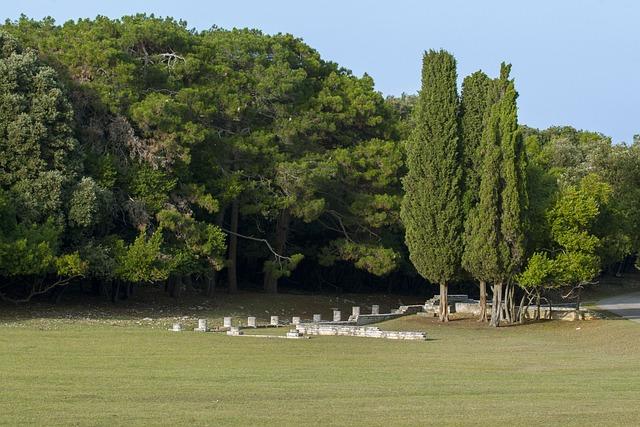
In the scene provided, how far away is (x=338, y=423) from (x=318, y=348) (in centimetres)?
1568

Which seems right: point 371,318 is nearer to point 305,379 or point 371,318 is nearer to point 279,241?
point 279,241

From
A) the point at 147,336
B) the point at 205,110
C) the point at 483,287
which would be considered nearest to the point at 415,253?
the point at 483,287

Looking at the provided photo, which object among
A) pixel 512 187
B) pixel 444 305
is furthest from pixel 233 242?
pixel 512 187

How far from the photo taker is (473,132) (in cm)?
4231

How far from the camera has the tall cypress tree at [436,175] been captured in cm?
4150

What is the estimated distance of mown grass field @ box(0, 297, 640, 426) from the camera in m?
15.1

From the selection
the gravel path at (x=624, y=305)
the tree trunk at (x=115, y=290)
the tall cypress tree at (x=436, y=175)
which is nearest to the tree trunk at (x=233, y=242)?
the tree trunk at (x=115, y=290)

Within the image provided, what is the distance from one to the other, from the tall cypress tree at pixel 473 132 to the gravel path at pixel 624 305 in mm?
6989

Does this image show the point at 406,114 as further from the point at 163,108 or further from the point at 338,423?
the point at 338,423

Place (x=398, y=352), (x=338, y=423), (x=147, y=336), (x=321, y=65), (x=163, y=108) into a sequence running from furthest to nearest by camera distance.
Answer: (x=321, y=65) < (x=163, y=108) < (x=147, y=336) < (x=398, y=352) < (x=338, y=423)

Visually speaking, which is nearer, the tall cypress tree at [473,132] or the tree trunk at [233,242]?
the tall cypress tree at [473,132]

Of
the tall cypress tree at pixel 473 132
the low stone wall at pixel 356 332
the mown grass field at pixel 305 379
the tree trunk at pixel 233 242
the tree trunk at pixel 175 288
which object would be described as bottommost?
the mown grass field at pixel 305 379

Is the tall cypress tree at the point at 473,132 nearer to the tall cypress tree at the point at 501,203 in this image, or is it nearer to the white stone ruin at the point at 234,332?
the tall cypress tree at the point at 501,203

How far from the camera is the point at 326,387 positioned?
19.1 metres
